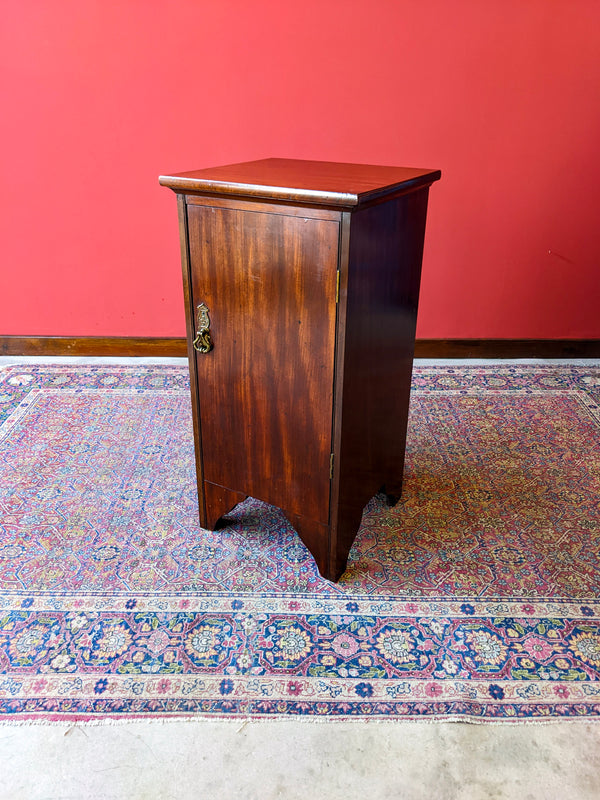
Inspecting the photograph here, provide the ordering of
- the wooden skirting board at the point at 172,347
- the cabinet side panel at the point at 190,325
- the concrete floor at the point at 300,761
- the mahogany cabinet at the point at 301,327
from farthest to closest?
the wooden skirting board at the point at 172,347 → the cabinet side panel at the point at 190,325 → the mahogany cabinet at the point at 301,327 → the concrete floor at the point at 300,761

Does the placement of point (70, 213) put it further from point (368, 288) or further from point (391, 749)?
point (391, 749)

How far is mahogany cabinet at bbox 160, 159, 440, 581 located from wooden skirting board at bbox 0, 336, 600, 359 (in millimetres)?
1407

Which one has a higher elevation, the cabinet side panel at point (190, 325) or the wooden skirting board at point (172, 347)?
the cabinet side panel at point (190, 325)

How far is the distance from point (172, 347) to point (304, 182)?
1.98 m

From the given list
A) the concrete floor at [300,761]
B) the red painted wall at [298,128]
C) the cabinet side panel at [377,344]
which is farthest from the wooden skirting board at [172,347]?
the concrete floor at [300,761]

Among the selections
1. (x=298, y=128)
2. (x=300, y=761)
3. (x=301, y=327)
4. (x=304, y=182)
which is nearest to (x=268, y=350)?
(x=301, y=327)

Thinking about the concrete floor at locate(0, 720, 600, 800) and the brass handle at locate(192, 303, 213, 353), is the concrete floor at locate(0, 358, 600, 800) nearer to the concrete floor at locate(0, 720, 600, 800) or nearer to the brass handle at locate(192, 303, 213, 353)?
the concrete floor at locate(0, 720, 600, 800)

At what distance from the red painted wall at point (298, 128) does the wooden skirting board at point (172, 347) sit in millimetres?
90

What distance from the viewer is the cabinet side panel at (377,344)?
1519 millimetres

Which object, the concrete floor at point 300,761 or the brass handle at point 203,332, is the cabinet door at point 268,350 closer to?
the brass handle at point 203,332

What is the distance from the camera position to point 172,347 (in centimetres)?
331

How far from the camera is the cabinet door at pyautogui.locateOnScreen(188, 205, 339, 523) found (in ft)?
4.91

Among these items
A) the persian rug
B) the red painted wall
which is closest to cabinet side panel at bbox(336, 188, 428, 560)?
the persian rug

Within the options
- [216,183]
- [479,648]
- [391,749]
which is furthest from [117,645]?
[216,183]
